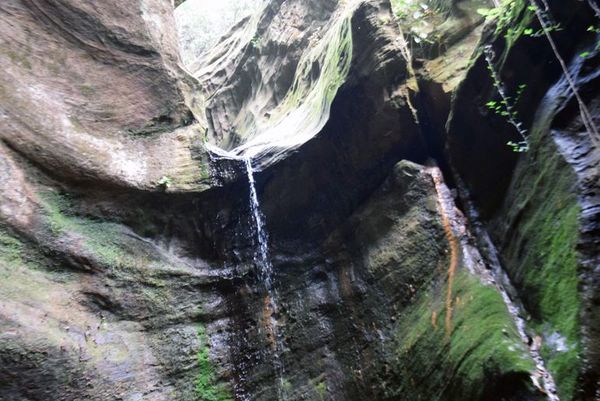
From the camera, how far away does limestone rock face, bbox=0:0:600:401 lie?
4367 millimetres

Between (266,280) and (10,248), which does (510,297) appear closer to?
(266,280)

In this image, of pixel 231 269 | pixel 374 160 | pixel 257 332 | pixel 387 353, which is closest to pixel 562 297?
pixel 387 353

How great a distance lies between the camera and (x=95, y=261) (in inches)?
232

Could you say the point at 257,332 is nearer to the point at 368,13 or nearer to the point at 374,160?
the point at 374,160

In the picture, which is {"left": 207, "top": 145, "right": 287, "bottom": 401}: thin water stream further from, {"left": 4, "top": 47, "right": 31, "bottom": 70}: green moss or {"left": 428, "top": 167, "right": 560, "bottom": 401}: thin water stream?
{"left": 4, "top": 47, "right": 31, "bottom": 70}: green moss

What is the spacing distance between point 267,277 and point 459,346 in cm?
342

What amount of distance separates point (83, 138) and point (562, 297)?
20.9 ft

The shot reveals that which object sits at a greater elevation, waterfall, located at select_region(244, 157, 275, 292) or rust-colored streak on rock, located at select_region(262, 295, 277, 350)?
waterfall, located at select_region(244, 157, 275, 292)

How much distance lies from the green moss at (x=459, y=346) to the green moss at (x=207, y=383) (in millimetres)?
2373

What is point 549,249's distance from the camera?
4.24m

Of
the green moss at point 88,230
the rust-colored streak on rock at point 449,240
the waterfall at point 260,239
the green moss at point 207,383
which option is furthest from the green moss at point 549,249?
the green moss at point 88,230

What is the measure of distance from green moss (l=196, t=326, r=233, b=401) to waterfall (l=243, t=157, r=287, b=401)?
78 centimetres

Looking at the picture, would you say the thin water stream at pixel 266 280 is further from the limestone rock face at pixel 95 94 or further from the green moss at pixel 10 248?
the green moss at pixel 10 248

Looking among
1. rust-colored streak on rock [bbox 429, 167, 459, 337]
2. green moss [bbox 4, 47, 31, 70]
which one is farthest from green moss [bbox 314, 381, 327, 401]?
green moss [bbox 4, 47, 31, 70]
